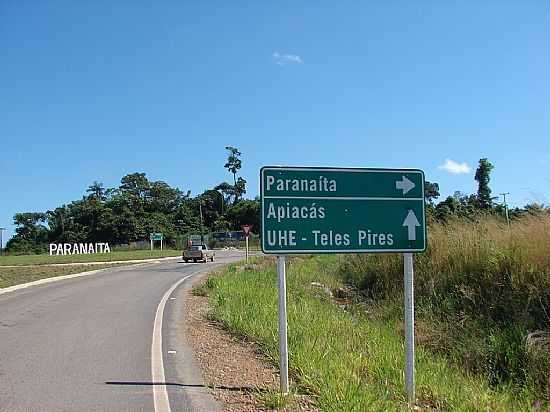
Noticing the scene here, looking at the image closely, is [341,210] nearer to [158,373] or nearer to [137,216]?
[158,373]

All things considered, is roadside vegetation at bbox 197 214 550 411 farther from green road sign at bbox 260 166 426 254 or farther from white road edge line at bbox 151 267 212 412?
green road sign at bbox 260 166 426 254

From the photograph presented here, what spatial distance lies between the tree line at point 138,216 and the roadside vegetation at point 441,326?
82982mm

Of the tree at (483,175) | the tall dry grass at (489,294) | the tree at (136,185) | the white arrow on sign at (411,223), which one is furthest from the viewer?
the tree at (136,185)

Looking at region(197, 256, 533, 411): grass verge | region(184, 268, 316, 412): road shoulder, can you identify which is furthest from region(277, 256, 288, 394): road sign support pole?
region(197, 256, 533, 411): grass verge

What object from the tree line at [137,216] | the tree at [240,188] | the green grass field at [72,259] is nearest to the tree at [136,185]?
the tree line at [137,216]

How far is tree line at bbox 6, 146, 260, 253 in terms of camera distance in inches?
3981

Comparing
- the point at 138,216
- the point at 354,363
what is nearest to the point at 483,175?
the point at 354,363

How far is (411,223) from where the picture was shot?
21.4 ft

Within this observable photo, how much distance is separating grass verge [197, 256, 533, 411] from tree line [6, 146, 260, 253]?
278ft

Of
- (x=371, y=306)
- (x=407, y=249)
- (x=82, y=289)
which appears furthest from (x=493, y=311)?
(x=82, y=289)

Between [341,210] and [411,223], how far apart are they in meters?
0.81

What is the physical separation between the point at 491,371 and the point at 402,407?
3.68m

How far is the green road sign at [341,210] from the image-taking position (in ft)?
20.5

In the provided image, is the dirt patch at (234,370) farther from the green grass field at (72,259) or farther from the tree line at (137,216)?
the tree line at (137,216)
